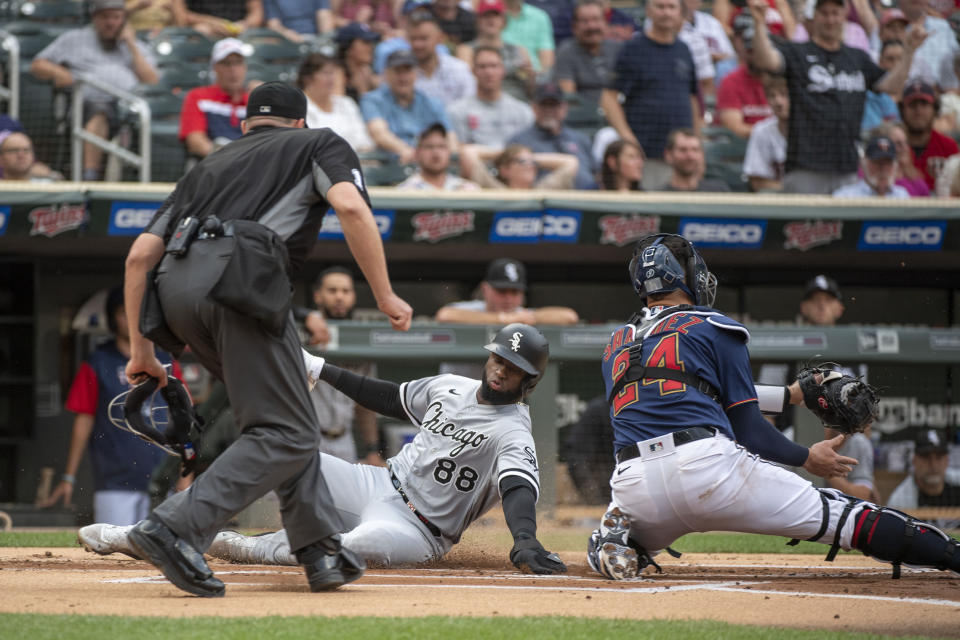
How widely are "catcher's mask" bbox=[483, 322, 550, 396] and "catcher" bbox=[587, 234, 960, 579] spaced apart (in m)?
0.39

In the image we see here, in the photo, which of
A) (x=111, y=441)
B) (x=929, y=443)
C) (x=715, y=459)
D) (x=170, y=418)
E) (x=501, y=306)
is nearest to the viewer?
(x=170, y=418)

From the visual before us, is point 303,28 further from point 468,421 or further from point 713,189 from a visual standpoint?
point 468,421

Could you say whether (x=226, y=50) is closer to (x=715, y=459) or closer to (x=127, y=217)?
(x=127, y=217)

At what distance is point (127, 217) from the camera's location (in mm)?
8438

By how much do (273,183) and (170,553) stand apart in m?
1.11

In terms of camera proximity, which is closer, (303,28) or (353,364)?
(353,364)

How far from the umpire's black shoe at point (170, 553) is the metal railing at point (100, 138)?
5996 mm

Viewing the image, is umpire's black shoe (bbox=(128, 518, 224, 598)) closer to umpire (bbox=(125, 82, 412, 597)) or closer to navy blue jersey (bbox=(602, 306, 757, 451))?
umpire (bbox=(125, 82, 412, 597))

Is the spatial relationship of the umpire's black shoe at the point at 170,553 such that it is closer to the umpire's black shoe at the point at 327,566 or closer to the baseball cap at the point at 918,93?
the umpire's black shoe at the point at 327,566

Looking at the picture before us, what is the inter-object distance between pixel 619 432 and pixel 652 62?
5903 millimetres

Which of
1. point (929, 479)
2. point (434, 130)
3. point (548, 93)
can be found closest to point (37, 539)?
point (434, 130)

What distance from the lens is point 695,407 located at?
427 cm

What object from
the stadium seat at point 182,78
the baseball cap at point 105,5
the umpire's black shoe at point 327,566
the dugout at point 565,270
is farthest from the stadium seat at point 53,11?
the umpire's black shoe at point 327,566

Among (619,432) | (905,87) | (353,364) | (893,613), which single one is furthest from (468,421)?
(905,87)
